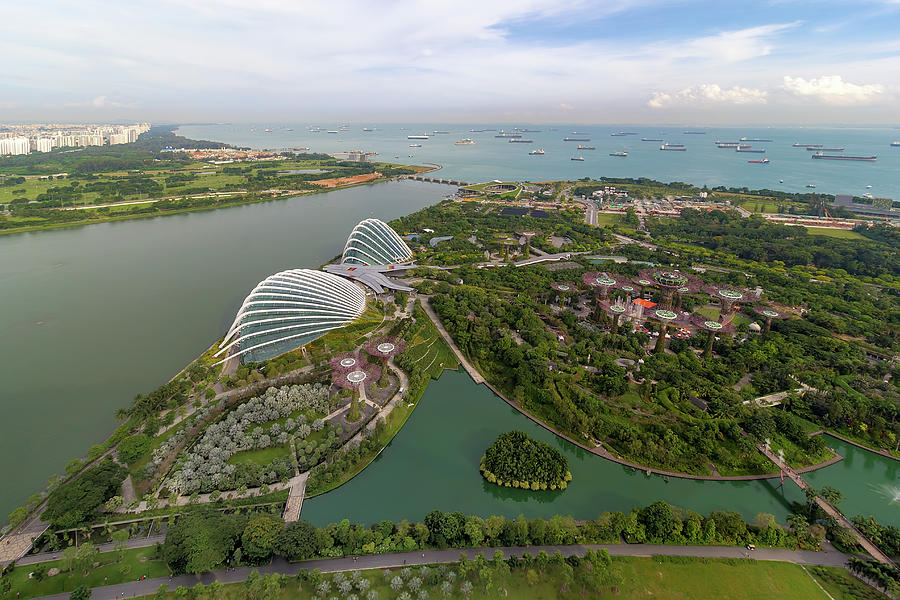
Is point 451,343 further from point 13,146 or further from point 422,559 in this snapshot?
point 13,146

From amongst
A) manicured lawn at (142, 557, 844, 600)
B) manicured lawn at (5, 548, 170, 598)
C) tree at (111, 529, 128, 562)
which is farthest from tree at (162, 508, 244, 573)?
tree at (111, 529, 128, 562)

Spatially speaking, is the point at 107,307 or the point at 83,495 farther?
the point at 107,307

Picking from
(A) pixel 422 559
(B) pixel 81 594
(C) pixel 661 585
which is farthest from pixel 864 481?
(B) pixel 81 594

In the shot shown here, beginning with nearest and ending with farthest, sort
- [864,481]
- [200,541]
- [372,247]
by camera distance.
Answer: [200,541], [864,481], [372,247]

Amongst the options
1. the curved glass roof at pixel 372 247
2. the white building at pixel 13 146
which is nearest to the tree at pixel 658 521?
the curved glass roof at pixel 372 247

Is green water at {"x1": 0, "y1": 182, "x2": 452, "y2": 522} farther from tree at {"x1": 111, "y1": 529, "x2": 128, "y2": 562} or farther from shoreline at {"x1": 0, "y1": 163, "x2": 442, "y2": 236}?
tree at {"x1": 111, "y1": 529, "x2": 128, "y2": 562}

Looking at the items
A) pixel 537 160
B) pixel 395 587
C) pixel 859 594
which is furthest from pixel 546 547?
pixel 537 160
